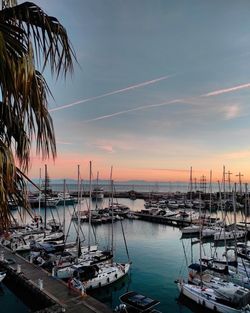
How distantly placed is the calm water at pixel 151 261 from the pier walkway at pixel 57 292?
1.83 metres

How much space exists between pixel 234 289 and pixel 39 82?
2293cm

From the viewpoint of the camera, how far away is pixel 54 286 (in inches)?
851

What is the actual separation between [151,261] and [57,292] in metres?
18.5

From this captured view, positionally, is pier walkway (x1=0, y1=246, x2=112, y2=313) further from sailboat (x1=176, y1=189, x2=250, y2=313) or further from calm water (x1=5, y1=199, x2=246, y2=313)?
sailboat (x1=176, y1=189, x2=250, y2=313)

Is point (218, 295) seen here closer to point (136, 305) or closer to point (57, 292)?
point (136, 305)

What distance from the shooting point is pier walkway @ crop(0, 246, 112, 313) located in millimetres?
17766

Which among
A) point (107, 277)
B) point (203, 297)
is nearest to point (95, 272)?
point (107, 277)

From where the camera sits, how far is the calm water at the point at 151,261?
970 inches

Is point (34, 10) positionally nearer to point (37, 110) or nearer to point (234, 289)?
point (37, 110)

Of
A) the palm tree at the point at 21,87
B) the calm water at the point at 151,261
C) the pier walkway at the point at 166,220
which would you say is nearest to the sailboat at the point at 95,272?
the calm water at the point at 151,261

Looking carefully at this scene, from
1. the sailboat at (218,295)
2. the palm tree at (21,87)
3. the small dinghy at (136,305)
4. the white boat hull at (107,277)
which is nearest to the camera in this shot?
the palm tree at (21,87)

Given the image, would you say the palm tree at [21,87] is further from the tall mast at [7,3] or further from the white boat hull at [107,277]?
the white boat hull at [107,277]

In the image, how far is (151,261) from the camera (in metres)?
36.9

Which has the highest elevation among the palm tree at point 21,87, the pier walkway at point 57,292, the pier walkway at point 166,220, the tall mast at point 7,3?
the tall mast at point 7,3
